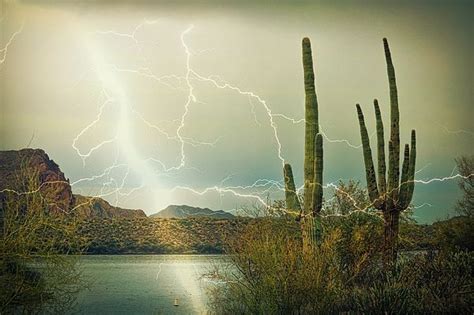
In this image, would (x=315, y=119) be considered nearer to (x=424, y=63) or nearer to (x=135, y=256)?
(x=424, y=63)

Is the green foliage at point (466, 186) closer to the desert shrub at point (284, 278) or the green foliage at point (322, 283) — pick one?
the green foliage at point (322, 283)

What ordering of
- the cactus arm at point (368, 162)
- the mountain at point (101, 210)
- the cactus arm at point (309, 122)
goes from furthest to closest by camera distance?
1. the mountain at point (101, 210)
2. the cactus arm at point (368, 162)
3. the cactus arm at point (309, 122)

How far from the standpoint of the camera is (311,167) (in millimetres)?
9758

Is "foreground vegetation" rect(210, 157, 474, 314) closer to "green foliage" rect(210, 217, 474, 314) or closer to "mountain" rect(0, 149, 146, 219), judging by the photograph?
"green foliage" rect(210, 217, 474, 314)

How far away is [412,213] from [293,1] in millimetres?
3623

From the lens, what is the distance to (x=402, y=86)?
37.4 ft

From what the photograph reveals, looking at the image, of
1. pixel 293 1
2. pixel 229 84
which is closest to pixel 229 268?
pixel 229 84

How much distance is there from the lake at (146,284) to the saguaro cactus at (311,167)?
1859 mm

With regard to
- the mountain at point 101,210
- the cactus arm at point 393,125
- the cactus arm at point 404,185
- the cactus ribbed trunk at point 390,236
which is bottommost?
the cactus ribbed trunk at point 390,236

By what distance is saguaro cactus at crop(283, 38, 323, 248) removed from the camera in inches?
377

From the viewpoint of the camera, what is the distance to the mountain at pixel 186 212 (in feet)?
38.3

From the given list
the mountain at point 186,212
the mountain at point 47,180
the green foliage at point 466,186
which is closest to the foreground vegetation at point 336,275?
the green foliage at point 466,186

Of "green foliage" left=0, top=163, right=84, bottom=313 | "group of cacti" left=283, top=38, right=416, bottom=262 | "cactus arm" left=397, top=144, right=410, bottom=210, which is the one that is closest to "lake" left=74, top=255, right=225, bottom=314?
"group of cacti" left=283, top=38, right=416, bottom=262

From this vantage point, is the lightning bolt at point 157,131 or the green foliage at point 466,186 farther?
the green foliage at point 466,186
